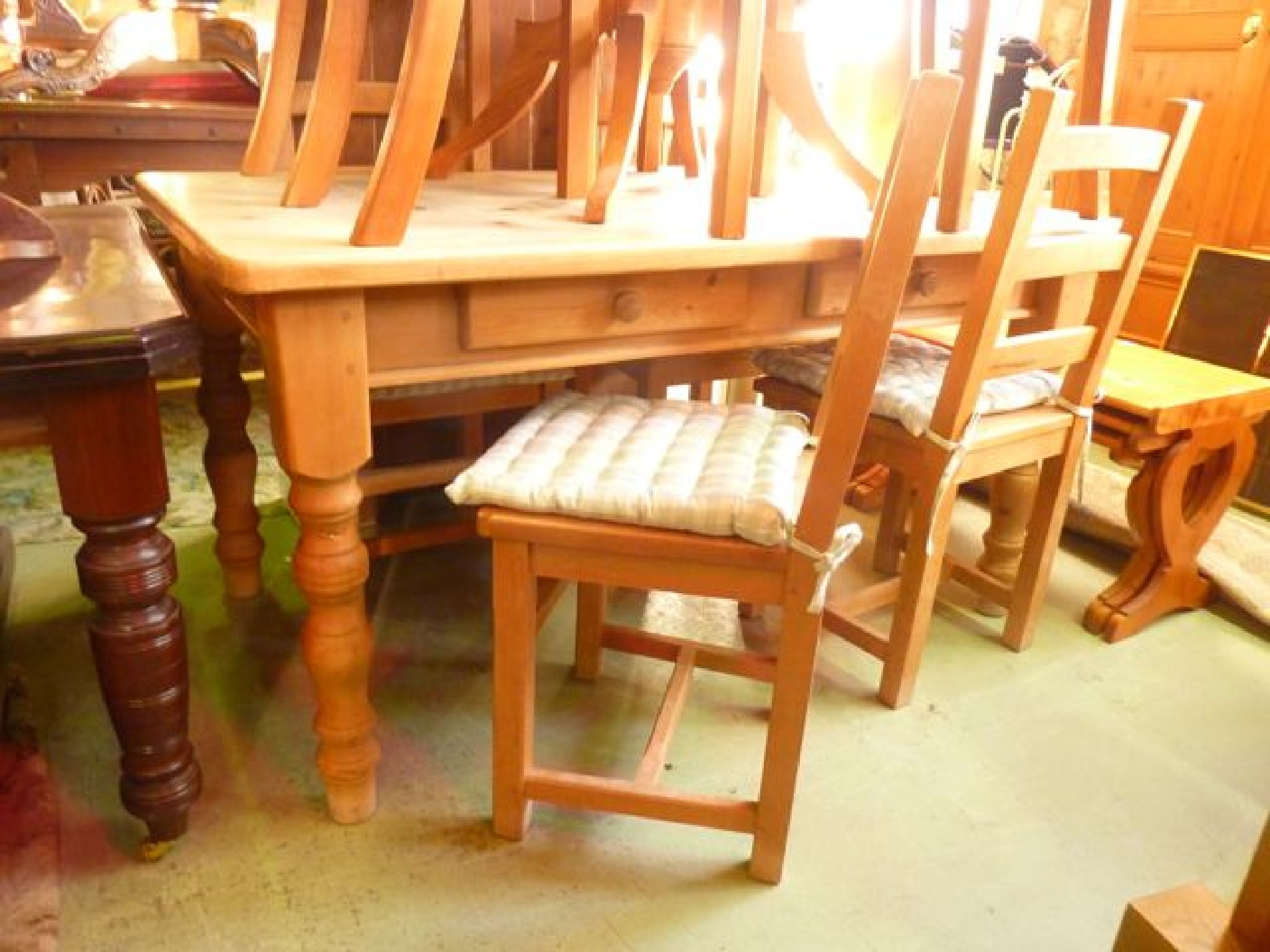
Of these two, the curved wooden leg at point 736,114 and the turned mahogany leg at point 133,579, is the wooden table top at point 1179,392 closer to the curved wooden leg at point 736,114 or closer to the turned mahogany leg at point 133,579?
the curved wooden leg at point 736,114

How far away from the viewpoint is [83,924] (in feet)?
3.46

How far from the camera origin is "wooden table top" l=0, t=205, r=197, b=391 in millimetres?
850

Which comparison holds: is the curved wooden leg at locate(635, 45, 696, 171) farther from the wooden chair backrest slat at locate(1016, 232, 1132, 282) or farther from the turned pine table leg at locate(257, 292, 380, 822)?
the turned pine table leg at locate(257, 292, 380, 822)

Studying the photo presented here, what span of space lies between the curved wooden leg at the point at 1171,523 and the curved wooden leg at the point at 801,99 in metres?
0.80

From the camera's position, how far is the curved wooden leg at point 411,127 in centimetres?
96

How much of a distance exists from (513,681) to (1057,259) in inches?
38.5

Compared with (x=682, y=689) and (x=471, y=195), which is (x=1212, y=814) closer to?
(x=682, y=689)

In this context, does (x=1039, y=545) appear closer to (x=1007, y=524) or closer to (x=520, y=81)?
(x=1007, y=524)

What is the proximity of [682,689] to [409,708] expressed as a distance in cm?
45

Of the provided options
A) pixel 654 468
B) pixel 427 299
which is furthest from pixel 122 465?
pixel 654 468

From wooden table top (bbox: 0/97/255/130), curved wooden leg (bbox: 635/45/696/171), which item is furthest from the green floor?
wooden table top (bbox: 0/97/255/130)

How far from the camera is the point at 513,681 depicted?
1127 millimetres

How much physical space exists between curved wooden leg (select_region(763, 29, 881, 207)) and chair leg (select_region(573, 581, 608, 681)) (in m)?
0.74

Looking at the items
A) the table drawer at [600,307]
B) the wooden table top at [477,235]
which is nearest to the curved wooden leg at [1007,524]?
the wooden table top at [477,235]
